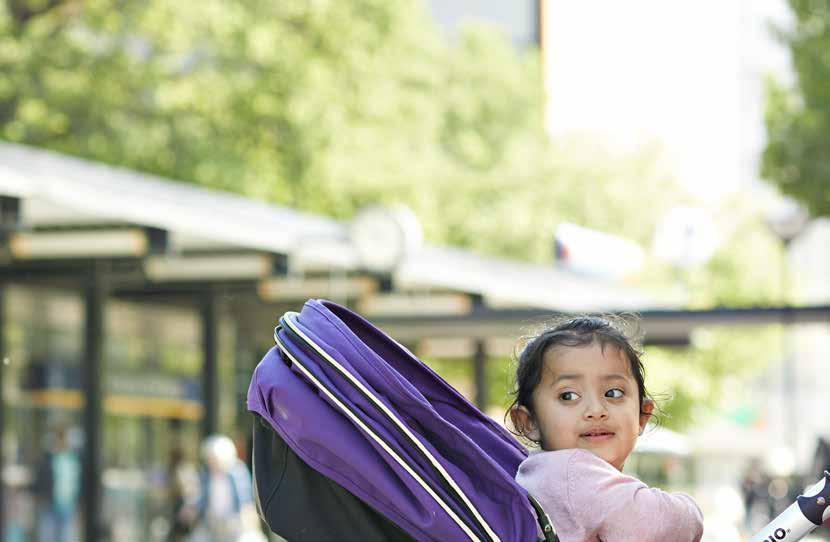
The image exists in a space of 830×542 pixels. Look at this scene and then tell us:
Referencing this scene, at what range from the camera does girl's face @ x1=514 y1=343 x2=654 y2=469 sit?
142 inches

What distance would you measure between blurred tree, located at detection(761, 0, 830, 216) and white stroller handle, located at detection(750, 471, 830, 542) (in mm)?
18026

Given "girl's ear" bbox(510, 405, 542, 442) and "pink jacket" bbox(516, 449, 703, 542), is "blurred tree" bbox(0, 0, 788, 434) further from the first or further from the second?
"pink jacket" bbox(516, 449, 703, 542)

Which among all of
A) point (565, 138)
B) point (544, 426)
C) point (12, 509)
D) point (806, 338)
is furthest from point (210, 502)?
point (806, 338)

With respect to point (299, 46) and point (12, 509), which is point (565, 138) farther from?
point (12, 509)

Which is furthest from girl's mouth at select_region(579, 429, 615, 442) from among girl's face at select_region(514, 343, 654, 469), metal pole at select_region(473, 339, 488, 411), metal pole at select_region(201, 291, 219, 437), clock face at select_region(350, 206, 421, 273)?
metal pole at select_region(473, 339, 488, 411)

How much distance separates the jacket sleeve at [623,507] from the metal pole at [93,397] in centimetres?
1328

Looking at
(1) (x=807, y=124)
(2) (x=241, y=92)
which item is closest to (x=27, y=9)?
(2) (x=241, y=92)

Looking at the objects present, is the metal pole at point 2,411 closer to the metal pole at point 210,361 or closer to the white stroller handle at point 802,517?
the metal pole at point 210,361

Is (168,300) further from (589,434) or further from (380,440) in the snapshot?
(380,440)

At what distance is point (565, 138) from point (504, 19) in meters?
17.0

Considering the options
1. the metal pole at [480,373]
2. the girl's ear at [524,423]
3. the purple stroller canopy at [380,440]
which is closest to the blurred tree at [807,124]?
the metal pole at [480,373]

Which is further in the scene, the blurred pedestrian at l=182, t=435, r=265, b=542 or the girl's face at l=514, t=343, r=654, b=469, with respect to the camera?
the blurred pedestrian at l=182, t=435, r=265, b=542

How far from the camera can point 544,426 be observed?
368cm

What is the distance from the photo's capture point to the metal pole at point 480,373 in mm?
24703
